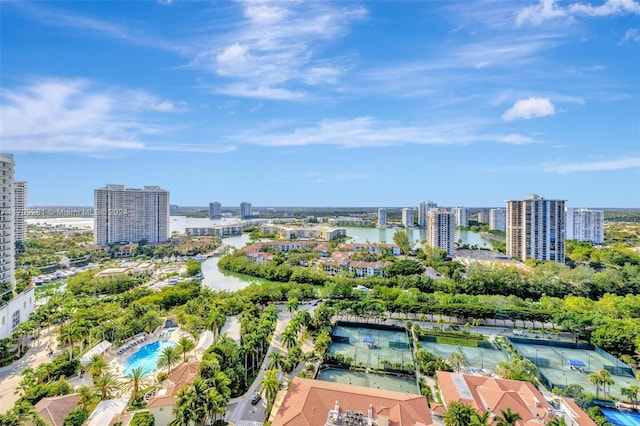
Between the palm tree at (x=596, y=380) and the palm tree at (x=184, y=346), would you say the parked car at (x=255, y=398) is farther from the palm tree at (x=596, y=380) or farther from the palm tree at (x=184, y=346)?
the palm tree at (x=596, y=380)

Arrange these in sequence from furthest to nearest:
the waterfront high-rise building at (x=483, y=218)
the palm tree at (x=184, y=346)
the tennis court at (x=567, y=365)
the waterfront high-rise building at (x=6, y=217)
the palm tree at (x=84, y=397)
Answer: the waterfront high-rise building at (x=483, y=218), the waterfront high-rise building at (x=6, y=217), the palm tree at (x=184, y=346), the tennis court at (x=567, y=365), the palm tree at (x=84, y=397)

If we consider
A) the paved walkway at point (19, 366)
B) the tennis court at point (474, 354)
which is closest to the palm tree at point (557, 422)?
the tennis court at point (474, 354)

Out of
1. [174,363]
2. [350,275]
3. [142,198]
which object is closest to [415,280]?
[350,275]

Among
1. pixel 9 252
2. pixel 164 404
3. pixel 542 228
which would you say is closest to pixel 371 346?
pixel 164 404

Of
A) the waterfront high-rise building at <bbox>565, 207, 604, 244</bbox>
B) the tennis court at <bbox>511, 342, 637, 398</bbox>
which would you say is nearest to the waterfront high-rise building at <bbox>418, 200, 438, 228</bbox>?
the waterfront high-rise building at <bbox>565, 207, 604, 244</bbox>

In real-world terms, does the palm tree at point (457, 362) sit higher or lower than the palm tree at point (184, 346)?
lower

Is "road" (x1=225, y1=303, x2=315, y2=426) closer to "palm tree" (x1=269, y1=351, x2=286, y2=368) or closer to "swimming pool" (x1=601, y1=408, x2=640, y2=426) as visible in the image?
"palm tree" (x1=269, y1=351, x2=286, y2=368)

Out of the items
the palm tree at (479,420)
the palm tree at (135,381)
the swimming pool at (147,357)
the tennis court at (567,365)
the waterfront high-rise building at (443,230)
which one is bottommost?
the tennis court at (567,365)
